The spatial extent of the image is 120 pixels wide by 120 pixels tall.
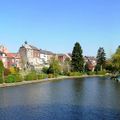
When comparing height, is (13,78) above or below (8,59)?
below

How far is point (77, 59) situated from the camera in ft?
416

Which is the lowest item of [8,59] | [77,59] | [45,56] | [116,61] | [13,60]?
[116,61]

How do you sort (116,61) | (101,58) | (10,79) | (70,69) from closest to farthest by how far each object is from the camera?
(10,79), (116,61), (70,69), (101,58)

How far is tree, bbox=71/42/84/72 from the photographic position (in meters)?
127

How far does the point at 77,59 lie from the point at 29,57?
20160 mm

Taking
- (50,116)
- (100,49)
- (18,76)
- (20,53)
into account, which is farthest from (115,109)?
(100,49)

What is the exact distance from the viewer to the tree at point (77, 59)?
126812 millimetres

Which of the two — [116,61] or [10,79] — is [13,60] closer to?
[116,61]

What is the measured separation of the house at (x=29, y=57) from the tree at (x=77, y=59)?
46.9ft

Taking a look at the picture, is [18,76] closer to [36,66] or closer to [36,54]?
[36,66]

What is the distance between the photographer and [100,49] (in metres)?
157

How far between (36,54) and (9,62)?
28.5 m

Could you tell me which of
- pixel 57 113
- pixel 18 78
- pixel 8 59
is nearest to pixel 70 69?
pixel 8 59

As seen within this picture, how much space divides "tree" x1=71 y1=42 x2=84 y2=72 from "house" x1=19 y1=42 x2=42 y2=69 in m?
14.3
